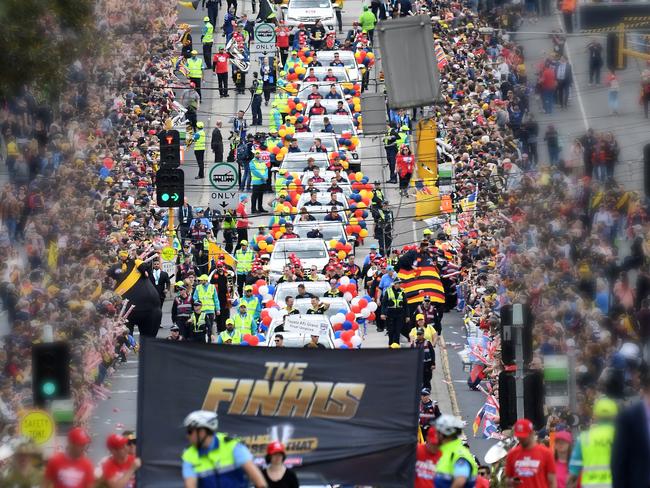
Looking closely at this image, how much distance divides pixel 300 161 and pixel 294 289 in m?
12.1

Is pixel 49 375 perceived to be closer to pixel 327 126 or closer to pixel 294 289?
pixel 294 289

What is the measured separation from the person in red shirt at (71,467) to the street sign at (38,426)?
1544mm

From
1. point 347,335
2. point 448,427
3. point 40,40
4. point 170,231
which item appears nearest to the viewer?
point 40,40

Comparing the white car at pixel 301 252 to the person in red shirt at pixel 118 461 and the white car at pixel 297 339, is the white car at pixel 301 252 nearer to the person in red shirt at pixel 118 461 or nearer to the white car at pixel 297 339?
the white car at pixel 297 339

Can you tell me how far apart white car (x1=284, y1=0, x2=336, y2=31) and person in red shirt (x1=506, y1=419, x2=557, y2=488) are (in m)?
43.8

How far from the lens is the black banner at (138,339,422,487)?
15.4 m

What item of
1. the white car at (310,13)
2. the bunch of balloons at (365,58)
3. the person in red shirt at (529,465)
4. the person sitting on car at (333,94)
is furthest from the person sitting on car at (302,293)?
the white car at (310,13)

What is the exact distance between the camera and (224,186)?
Result: 1624 inches

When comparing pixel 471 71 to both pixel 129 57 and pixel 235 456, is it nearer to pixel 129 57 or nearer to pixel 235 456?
pixel 129 57

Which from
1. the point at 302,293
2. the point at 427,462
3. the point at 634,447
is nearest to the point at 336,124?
the point at 302,293

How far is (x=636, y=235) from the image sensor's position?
98.5 ft

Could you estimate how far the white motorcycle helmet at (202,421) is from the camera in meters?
14.0

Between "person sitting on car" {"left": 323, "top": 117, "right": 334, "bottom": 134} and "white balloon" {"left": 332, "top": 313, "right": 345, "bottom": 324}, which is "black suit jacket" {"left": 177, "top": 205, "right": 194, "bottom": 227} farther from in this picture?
"white balloon" {"left": 332, "top": 313, "right": 345, "bottom": 324}

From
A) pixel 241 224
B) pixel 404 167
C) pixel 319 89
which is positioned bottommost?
pixel 241 224
